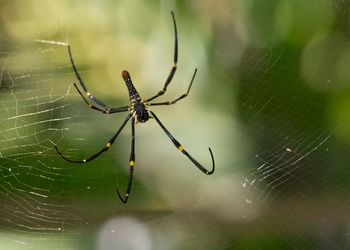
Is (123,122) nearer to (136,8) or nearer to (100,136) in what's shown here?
(100,136)

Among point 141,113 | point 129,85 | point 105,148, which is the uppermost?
point 129,85

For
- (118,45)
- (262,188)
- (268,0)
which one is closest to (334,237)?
(262,188)

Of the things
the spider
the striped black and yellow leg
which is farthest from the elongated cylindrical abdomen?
the striped black and yellow leg

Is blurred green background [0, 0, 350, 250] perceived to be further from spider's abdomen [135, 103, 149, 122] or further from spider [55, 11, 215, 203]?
spider's abdomen [135, 103, 149, 122]

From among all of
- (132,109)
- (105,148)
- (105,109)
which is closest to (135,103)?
(132,109)

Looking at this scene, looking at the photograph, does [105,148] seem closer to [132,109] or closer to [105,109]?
[105,109]

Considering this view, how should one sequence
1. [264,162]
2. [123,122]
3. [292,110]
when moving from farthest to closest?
[123,122]
[264,162]
[292,110]

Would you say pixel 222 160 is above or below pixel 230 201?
above
